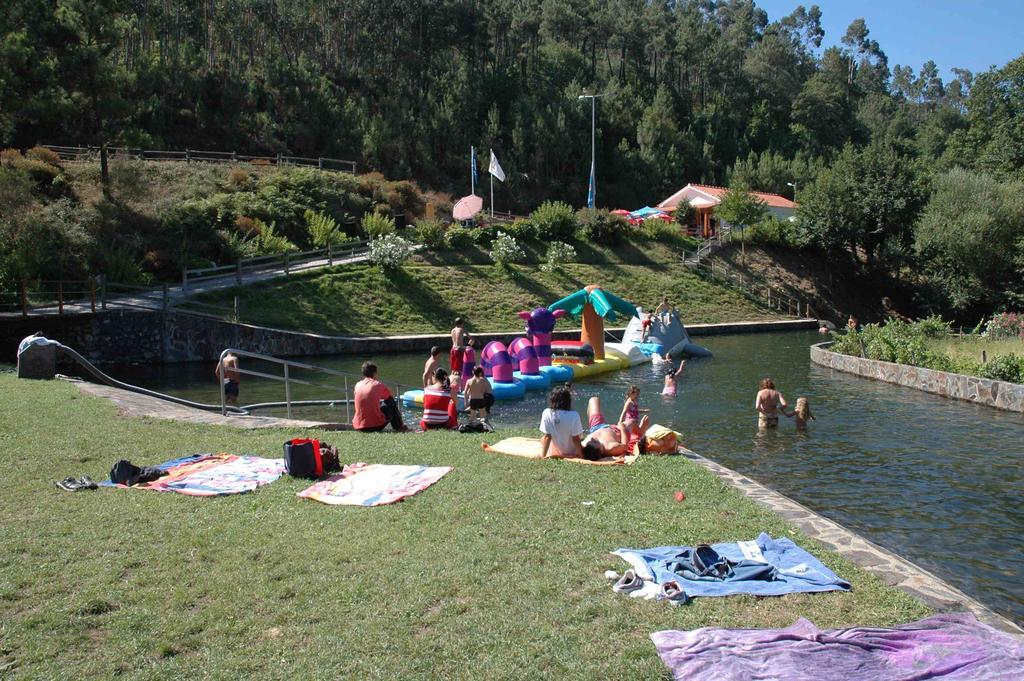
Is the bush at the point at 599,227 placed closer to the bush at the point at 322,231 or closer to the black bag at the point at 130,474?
the bush at the point at 322,231

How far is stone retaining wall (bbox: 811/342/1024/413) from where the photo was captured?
18734 millimetres

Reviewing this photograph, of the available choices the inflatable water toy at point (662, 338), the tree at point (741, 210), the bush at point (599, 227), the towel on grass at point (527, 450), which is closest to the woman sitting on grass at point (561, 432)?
the towel on grass at point (527, 450)

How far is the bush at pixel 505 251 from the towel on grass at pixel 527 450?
2904cm

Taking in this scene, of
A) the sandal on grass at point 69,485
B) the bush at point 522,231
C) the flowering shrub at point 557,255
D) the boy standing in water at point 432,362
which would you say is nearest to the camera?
the sandal on grass at point 69,485

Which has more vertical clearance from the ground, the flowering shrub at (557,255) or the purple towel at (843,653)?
the flowering shrub at (557,255)

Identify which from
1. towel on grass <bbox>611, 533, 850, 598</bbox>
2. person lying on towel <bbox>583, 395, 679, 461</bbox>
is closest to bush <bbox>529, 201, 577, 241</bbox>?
person lying on towel <bbox>583, 395, 679, 461</bbox>

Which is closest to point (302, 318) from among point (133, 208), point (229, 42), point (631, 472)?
point (133, 208)

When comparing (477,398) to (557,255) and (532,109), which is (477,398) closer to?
(557,255)

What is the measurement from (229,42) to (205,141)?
19.0 m

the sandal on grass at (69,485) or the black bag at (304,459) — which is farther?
the black bag at (304,459)

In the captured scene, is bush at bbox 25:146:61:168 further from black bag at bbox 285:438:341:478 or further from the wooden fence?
black bag at bbox 285:438:341:478

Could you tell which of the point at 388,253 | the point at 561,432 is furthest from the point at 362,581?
the point at 388,253

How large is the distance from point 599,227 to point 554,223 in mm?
2976

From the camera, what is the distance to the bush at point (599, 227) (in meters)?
46.5
